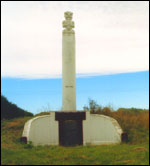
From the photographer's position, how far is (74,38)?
526 inches

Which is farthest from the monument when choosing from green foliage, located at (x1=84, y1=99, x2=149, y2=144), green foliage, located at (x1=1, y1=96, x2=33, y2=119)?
green foliage, located at (x1=1, y1=96, x2=33, y2=119)

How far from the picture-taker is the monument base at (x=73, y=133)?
1248 cm

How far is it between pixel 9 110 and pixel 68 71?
7.65 meters

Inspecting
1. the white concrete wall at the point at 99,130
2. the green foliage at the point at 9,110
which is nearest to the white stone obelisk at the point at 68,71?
the white concrete wall at the point at 99,130

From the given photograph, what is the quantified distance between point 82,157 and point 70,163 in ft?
2.86

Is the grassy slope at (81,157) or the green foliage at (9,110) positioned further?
the green foliage at (9,110)

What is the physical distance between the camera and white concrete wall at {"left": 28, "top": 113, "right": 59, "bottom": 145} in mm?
12577

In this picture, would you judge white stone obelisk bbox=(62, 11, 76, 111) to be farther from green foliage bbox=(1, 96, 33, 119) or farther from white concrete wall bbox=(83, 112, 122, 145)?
green foliage bbox=(1, 96, 33, 119)

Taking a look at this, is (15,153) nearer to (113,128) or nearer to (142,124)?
(113,128)

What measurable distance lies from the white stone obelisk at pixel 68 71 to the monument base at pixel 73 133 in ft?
2.17

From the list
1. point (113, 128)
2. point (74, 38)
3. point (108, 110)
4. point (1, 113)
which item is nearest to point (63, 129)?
point (113, 128)

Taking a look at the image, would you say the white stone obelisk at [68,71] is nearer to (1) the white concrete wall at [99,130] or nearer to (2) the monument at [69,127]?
(2) the monument at [69,127]

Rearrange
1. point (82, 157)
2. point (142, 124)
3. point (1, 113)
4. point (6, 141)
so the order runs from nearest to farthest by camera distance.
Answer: point (82, 157)
point (6, 141)
point (142, 124)
point (1, 113)

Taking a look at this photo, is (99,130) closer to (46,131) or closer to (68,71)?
(46,131)
